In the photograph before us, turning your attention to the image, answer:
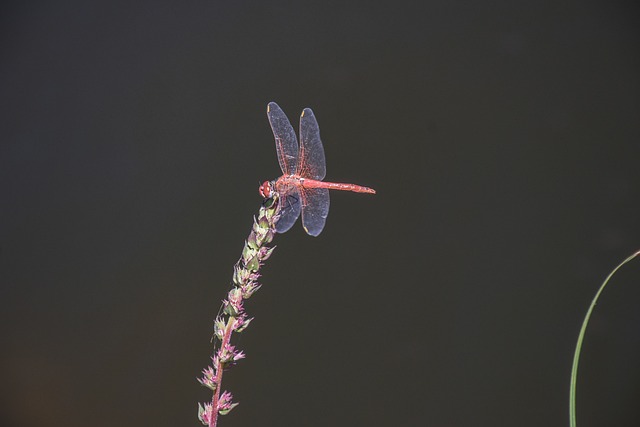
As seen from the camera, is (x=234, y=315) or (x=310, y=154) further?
(x=310, y=154)

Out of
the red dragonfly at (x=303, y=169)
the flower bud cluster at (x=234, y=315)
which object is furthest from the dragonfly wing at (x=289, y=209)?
the flower bud cluster at (x=234, y=315)

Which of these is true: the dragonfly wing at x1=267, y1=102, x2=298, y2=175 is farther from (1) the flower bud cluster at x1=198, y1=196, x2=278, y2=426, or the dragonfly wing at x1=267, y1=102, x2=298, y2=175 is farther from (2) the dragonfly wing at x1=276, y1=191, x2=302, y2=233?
(1) the flower bud cluster at x1=198, y1=196, x2=278, y2=426

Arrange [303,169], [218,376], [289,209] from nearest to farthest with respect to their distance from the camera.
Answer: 1. [218,376]
2. [289,209]
3. [303,169]

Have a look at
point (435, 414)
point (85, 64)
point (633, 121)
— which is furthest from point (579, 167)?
point (85, 64)

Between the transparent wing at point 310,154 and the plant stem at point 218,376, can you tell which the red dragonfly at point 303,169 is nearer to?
the transparent wing at point 310,154

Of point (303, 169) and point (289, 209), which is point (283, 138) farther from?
point (289, 209)

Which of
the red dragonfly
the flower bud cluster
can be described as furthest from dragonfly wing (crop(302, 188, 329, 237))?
the flower bud cluster

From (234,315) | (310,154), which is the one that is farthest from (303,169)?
(234,315)

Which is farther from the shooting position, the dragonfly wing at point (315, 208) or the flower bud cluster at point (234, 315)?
the dragonfly wing at point (315, 208)
